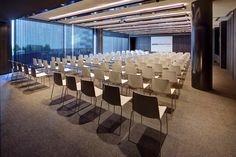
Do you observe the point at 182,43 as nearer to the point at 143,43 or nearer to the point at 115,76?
the point at 143,43

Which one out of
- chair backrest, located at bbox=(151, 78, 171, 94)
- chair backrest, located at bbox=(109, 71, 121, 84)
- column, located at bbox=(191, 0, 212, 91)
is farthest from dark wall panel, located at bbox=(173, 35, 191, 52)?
chair backrest, located at bbox=(151, 78, 171, 94)

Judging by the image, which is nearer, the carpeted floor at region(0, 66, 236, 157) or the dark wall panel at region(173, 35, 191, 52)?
the carpeted floor at region(0, 66, 236, 157)

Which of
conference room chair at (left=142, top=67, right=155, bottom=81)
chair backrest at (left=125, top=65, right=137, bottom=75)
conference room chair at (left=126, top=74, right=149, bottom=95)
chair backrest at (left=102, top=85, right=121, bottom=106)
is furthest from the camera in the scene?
chair backrest at (left=125, top=65, right=137, bottom=75)

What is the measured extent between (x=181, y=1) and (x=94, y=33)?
10.7 meters

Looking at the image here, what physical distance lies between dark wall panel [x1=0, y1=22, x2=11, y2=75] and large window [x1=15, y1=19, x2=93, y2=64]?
0.71 m

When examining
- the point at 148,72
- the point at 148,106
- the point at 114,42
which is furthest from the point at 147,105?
the point at 114,42

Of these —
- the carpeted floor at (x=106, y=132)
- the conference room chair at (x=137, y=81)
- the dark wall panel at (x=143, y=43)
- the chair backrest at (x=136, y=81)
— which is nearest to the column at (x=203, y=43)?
the carpeted floor at (x=106, y=132)

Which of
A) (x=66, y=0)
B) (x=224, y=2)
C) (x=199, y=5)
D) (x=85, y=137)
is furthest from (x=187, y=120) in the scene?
(x=224, y=2)

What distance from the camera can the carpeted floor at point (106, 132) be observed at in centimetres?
260

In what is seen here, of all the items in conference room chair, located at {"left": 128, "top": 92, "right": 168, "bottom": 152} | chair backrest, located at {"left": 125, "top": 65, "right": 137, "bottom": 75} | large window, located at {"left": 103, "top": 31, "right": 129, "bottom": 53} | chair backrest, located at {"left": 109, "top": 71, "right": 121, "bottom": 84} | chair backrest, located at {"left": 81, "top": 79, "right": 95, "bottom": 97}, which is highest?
large window, located at {"left": 103, "top": 31, "right": 129, "bottom": 53}

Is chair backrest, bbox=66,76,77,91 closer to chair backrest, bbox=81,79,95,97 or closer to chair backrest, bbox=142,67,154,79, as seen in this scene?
chair backrest, bbox=81,79,95,97

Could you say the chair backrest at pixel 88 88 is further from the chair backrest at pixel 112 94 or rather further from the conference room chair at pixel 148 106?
the conference room chair at pixel 148 106

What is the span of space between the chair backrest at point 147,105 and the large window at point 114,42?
53.7 ft

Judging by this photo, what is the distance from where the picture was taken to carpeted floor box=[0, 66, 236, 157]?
260cm
